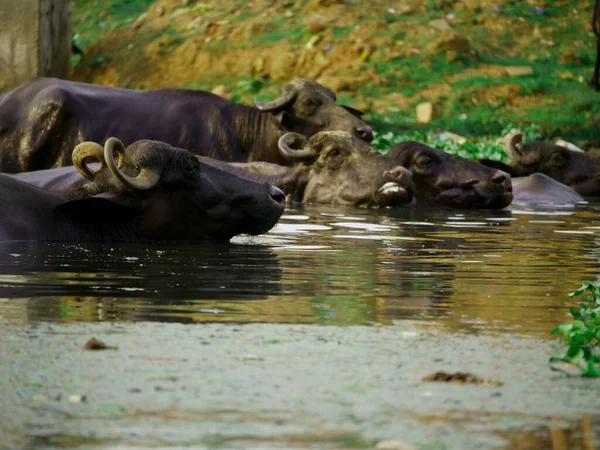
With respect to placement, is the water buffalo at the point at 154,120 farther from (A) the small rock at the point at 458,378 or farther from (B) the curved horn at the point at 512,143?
(A) the small rock at the point at 458,378

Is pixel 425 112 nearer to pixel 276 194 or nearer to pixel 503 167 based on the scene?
pixel 503 167

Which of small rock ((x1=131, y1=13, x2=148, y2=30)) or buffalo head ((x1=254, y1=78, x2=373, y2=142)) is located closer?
buffalo head ((x1=254, y1=78, x2=373, y2=142))

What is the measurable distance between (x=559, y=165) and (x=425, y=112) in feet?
25.1

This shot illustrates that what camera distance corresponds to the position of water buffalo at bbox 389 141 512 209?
14.8 m

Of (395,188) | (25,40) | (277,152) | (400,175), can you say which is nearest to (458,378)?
(395,188)

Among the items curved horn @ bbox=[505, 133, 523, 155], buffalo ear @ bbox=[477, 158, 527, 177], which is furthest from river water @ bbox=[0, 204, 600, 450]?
curved horn @ bbox=[505, 133, 523, 155]

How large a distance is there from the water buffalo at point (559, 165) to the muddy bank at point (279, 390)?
13327 mm

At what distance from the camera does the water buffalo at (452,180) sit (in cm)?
1477

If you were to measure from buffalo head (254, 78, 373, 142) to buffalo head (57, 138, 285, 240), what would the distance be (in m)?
7.82

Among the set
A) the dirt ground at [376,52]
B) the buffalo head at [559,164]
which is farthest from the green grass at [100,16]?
the buffalo head at [559,164]

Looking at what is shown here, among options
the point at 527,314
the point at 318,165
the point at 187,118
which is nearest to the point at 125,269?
the point at 527,314

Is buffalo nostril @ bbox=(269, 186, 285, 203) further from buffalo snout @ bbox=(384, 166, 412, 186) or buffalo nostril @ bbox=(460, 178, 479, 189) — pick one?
buffalo nostril @ bbox=(460, 178, 479, 189)

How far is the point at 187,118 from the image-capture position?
16.3 m

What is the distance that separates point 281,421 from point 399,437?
35cm
